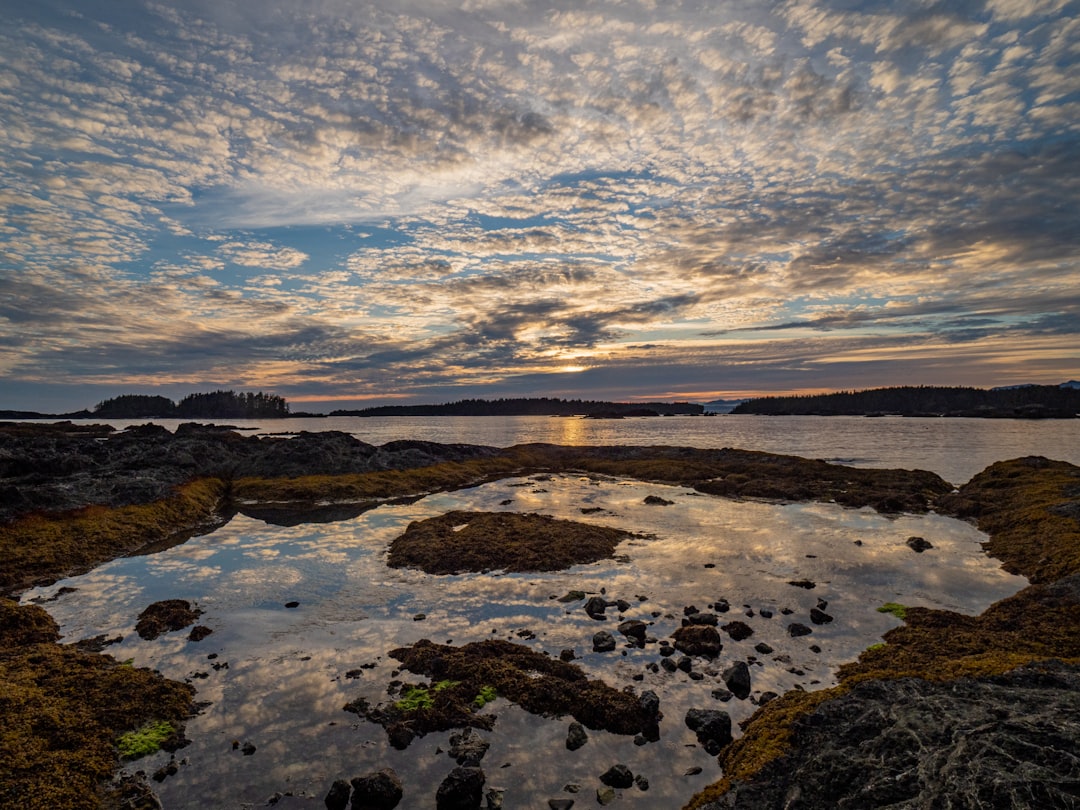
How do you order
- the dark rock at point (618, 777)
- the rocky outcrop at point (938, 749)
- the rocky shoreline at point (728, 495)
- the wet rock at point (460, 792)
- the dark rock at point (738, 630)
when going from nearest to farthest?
the rocky outcrop at point (938, 749), the rocky shoreline at point (728, 495), the wet rock at point (460, 792), the dark rock at point (618, 777), the dark rock at point (738, 630)

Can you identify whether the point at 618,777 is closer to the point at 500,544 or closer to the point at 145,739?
the point at 145,739

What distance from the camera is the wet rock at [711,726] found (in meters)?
12.7

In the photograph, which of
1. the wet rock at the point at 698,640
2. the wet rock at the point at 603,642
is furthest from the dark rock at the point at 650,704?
the wet rock at the point at 698,640

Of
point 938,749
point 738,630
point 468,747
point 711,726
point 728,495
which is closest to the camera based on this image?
point 938,749

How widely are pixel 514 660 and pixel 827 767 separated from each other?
9.89 metres

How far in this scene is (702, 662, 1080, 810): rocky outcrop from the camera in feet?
25.8

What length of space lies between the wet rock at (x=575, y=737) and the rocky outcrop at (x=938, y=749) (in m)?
4.05

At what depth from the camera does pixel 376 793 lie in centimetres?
1080

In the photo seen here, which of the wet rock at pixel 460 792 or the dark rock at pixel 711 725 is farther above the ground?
the wet rock at pixel 460 792

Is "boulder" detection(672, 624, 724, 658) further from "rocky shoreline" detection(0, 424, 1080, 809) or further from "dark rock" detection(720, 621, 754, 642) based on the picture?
"dark rock" detection(720, 621, 754, 642)

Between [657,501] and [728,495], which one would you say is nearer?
[657,501]

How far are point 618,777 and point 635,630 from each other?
7837 mm

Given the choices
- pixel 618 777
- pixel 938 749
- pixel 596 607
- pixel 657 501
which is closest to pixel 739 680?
pixel 618 777

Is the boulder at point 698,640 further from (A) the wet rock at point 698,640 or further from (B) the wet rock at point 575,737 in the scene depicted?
(B) the wet rock at point 575,737
